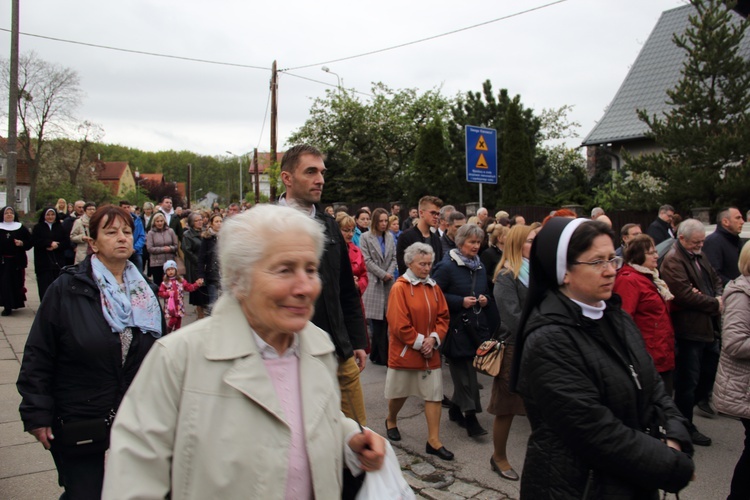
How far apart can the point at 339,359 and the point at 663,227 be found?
7.36m

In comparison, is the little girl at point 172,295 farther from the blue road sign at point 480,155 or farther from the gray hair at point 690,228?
the gray hair at point 690,228

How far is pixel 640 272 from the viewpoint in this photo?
16.8 feet

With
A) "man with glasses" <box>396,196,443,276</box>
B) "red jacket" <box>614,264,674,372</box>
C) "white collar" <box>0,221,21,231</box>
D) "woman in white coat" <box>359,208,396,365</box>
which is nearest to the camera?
"red jacket" <box>614,264,674,372</box>

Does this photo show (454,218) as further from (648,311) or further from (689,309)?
(648,311)

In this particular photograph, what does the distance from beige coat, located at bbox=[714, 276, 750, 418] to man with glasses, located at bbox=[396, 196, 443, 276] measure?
12.5ft

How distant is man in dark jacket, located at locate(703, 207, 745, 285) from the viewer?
7.29m

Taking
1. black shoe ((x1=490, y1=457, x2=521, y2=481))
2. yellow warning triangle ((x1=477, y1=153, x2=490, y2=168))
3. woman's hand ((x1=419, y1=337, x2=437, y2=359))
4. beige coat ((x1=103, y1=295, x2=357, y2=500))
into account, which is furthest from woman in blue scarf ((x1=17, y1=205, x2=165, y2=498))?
yellow warning triangle ((x1=477, y1=153, x2=490, y2=168))

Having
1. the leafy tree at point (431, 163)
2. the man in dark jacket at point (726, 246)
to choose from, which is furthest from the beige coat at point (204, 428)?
the leafy tree at point (431, 163)

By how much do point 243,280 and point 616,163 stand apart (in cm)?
2921

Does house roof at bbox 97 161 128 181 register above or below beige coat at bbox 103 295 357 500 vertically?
above

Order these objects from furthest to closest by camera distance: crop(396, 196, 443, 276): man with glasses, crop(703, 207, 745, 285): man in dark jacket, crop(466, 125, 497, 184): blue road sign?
crop(466, 125, 497, 184): blue road sign
crop(396, 196, 443, 276): man with glasses
crop(703, 207, 745, 285): man in dark jacket

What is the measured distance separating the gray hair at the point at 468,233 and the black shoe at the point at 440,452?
6.07 ft

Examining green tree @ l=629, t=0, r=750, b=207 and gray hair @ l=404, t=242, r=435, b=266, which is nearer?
gray hair @ l=404, t=242, r=435, b=266

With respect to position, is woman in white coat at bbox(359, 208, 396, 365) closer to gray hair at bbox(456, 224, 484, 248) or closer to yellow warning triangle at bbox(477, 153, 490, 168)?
gray hair at bbox(456, 224, 484, 248)
